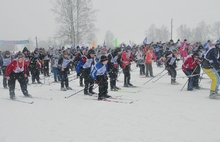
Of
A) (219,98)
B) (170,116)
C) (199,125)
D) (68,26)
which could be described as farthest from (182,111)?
(68,26)

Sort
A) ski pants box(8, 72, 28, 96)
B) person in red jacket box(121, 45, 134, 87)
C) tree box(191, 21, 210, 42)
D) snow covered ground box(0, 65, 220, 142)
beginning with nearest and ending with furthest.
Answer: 1. snow covered ground box(0, 65, 220, 142)
2. ski pants box(8, 72, 28, 96)
3. person in red jacket box(121, 45, 134, 87)
4. tree box(191, 21, 210, 42)

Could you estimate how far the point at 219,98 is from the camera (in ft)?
25.0

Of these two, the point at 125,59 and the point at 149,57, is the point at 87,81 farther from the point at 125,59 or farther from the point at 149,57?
the point at 149,57

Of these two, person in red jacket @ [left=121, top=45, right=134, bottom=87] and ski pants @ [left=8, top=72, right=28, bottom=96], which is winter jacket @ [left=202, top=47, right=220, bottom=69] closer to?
person in red jacket @ [left=121, top=45, right=134, bottom=87]

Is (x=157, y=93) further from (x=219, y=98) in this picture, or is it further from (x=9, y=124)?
(x=9, y=124)

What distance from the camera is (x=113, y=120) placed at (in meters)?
5.70

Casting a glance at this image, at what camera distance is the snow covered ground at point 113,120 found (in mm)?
4664

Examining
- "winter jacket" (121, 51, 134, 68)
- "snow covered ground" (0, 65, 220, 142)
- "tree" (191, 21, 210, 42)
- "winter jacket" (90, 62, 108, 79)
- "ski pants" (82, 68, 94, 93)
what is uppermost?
"tree" (191, 21, 210, 42)

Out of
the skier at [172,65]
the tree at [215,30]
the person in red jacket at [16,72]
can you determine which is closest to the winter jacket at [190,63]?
the skier at [172,65]

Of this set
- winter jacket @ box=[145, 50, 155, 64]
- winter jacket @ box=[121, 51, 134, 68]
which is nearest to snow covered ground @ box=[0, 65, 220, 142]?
winter jacket @ box=[121, 51, 134, 68]

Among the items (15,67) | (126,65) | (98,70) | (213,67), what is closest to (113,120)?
(98,70)

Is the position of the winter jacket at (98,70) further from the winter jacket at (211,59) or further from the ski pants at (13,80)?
the winter jacket at (211,59)

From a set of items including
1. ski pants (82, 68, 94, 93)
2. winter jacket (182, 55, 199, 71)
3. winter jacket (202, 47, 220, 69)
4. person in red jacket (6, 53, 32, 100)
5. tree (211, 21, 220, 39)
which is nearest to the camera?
winter jacket (202, 47, 220, 69)

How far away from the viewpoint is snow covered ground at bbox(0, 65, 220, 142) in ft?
15.3
